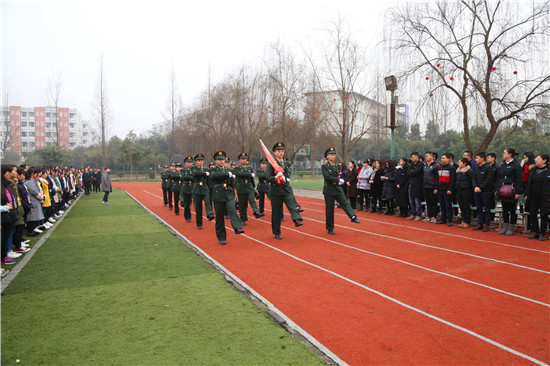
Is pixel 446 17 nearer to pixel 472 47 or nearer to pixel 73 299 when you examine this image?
pixel 472 47

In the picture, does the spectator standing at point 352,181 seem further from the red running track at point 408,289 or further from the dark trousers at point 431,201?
the red running track at point 408,289

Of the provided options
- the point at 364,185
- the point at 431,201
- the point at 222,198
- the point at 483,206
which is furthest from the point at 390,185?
the point at 222,198

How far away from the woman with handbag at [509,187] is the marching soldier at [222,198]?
19.0ft

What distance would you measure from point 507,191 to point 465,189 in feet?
3.89

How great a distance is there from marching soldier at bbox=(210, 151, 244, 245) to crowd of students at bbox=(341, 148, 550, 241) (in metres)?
5.59

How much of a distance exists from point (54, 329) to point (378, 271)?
4326 millimetres

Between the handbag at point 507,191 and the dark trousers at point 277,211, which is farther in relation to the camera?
the dark trousers at point 277,211

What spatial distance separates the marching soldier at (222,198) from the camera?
818cm

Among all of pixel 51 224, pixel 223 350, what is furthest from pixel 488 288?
pixel 51 224

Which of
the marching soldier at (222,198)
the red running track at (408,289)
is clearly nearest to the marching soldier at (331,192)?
the red running track at (408,289)

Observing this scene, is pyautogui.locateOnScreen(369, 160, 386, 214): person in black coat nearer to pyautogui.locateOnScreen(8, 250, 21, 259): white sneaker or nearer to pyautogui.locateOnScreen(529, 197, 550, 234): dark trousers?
pyautogui.locateOnScreen(529, 197, 550, 234): dark trousers

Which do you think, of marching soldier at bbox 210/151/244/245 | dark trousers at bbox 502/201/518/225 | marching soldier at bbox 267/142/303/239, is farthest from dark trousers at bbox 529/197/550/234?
marching soldier at bbox 210/151/244/245

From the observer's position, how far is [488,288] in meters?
5.04

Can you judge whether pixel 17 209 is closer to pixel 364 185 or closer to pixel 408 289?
pixel 408 289
